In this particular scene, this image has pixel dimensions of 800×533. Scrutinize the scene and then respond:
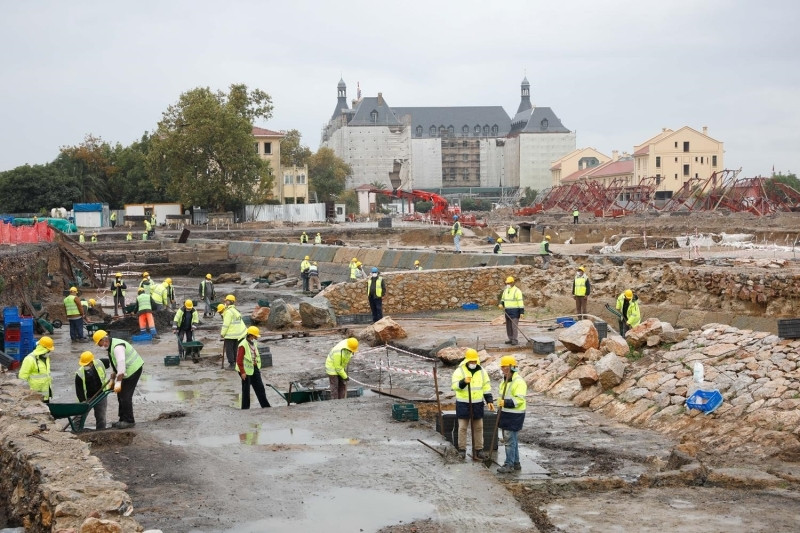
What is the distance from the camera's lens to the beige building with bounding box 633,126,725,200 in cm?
8944

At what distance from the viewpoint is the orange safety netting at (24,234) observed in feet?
113

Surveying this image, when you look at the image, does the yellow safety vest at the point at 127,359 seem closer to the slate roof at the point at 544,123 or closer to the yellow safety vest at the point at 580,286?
the yellow safety vest at the point at 580,286

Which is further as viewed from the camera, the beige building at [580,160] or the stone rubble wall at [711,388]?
the beige building at [580,160]

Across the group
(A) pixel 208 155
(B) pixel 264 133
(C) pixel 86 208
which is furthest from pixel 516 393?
(B) pixel 264 133

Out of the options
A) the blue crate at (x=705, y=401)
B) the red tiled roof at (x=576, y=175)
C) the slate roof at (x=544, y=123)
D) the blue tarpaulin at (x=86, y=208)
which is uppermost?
the slate roof at (x=544, y=123)

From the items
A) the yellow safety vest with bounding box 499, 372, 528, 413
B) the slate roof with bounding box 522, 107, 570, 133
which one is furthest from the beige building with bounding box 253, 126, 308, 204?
the yellow safety vest with bounding box 499, 372, 528, 413

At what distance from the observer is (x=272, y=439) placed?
1100 cm

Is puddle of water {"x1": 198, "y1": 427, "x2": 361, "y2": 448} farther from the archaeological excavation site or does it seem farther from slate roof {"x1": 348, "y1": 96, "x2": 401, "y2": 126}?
slate roof {"x1": 348, "y1": 96, "x2": 401, "y2": 126}

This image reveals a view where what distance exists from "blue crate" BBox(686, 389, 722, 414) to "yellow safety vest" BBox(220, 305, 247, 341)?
8.19 m

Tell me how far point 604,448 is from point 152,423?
565 cm

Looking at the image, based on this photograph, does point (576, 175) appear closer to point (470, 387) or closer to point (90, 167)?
point (90, 167)

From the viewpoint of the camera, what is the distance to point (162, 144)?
220 feet

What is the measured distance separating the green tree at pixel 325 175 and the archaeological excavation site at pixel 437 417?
8028 centimetres

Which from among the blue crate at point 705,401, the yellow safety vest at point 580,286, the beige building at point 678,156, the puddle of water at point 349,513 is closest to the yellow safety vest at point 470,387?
the puddle of water at point 349,513
